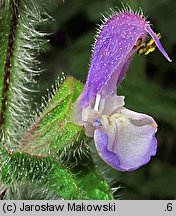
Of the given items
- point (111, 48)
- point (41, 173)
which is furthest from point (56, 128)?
point (111, 48)

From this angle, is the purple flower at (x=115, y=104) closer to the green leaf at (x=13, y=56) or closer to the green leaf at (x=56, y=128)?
the green leaf at (x=56, y=128)

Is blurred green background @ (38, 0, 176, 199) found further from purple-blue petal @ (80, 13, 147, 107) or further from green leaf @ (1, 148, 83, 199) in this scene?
green leaf @ (1, 148, 83, 199)

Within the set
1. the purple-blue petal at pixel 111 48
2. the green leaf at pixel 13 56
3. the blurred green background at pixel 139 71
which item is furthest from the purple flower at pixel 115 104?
the blurred green background at pixel 139 71

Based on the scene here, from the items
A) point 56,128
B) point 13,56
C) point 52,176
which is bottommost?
point 52,176

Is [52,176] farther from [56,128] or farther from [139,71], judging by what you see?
[139,71]

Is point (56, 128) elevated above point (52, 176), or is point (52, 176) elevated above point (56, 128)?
point (56, 128)
